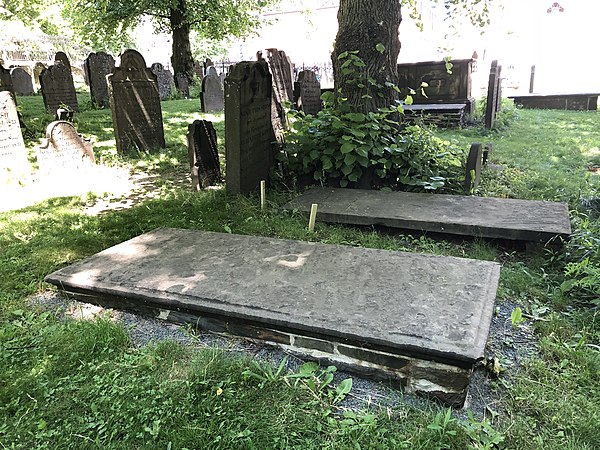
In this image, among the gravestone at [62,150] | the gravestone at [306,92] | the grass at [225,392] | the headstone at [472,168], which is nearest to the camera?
the grass at [225,392]

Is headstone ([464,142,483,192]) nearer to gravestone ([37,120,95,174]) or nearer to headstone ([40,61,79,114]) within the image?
gravestone ([37,120,95,174])

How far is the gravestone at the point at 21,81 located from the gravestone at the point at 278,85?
11.9 metres

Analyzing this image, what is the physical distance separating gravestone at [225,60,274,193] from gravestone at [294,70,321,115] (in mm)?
3271

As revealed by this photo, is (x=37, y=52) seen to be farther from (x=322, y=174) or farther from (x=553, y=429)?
(x=553, y=429)

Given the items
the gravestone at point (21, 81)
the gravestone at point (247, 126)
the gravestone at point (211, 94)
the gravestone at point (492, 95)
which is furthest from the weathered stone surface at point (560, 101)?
the gravestone at point (21, 81)

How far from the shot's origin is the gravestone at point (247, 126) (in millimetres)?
4750

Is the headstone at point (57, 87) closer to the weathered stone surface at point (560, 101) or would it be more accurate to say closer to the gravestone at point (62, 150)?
the gravestone at point (62, 150)

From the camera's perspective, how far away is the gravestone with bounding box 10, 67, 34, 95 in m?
15.9

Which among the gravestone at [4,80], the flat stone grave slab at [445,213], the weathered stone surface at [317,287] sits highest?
the gravestone at [4,80]

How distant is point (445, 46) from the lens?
255 inches

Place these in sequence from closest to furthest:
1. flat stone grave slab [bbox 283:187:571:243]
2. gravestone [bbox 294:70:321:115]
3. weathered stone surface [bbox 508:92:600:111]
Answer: flat stone grave slab [bbox 283:187:571:243], gravestone [bbox 294:70:321:115], weathered stone surface [bbox 508:92:600:111]

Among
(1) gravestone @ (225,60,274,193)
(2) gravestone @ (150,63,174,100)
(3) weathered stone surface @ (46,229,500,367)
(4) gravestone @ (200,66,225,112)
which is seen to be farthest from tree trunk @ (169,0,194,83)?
(3) weathered stone surface @ (46,229,500,367)

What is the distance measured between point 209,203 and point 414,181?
2.43 m

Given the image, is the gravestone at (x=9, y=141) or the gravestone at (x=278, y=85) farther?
the gravestone at (x=9, y=141)
